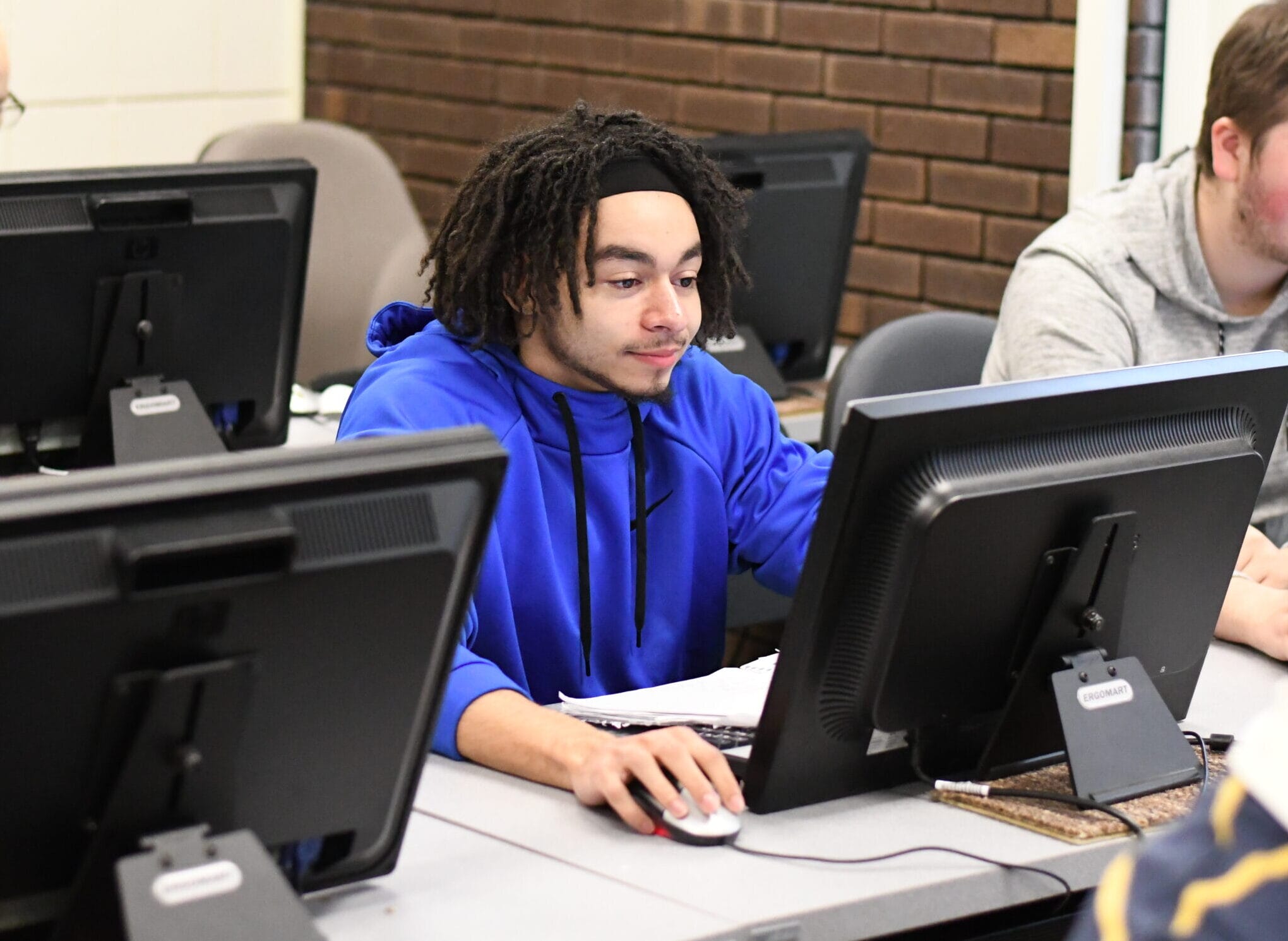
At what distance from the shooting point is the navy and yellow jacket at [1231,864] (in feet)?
2.02

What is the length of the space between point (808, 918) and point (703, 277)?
864 mm

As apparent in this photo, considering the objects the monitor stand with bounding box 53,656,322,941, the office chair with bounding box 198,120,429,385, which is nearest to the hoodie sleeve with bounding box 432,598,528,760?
the monitor stand with bounding box 53,656,322,941

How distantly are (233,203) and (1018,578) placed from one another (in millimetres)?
1220

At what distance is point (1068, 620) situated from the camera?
1.43 meters

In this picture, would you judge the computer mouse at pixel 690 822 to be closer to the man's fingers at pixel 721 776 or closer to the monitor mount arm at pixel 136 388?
the man's fingers at pixel 721 776

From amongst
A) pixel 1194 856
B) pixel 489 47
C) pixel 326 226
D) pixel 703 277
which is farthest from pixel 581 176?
pixel 489 47

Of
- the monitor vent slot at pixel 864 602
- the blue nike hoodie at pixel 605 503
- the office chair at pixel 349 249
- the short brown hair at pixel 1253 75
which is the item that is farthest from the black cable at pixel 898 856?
the office chair at pixel 349 249

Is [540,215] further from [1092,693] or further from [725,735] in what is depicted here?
[1092,693]

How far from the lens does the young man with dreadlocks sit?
1.75 meters

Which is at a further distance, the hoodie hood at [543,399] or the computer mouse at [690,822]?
the hoodie hood at [543,399]

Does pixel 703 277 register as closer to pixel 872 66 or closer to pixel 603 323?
pixel 603 323

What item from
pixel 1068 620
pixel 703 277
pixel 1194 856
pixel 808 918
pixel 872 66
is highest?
pixel 872 66

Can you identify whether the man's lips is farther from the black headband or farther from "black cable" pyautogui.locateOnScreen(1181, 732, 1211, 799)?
"black cable" pyautogui.locateOnScreen(1181, 732, 1211, 799)

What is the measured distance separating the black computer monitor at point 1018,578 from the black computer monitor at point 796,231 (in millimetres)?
1483
